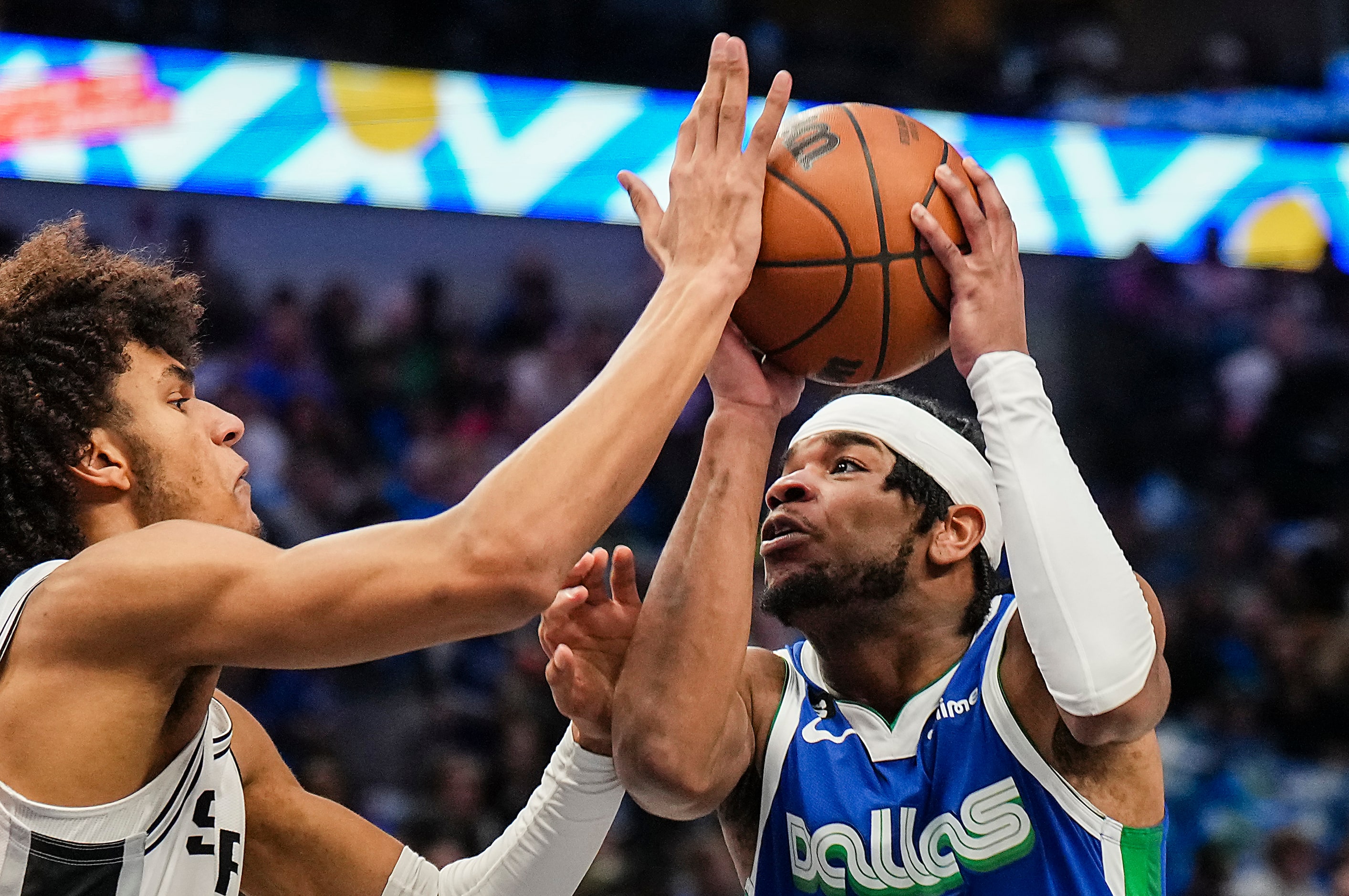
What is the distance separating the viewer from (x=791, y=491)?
3150 millimetres

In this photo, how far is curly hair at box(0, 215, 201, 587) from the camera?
2.42 m

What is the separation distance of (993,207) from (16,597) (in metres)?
1.94

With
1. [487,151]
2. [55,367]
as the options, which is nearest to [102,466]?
[55,367]

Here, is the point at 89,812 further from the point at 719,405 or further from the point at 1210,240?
the point at 1210,240

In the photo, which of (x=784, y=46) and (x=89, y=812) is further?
(x=784, y=46)

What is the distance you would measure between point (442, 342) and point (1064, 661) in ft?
23.9

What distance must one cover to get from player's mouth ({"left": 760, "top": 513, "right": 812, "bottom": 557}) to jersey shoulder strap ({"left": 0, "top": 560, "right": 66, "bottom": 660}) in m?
1.46

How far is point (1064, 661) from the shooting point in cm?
250

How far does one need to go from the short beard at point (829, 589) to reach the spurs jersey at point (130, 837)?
120 cm

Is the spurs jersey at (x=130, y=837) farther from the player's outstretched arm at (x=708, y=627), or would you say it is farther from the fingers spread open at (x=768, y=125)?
the fingers spread open at (x=768, y=125)

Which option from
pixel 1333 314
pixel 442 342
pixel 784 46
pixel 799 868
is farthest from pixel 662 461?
pixel 799 868

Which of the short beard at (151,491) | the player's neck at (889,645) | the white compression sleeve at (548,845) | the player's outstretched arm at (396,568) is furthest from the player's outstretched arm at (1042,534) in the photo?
the short beard at (151,491)

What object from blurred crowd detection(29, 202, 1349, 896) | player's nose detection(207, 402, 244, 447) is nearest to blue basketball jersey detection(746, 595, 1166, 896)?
player's nose detection(207, 402, 244, 447)

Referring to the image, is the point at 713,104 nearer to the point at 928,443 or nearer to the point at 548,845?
the point at 928,443
